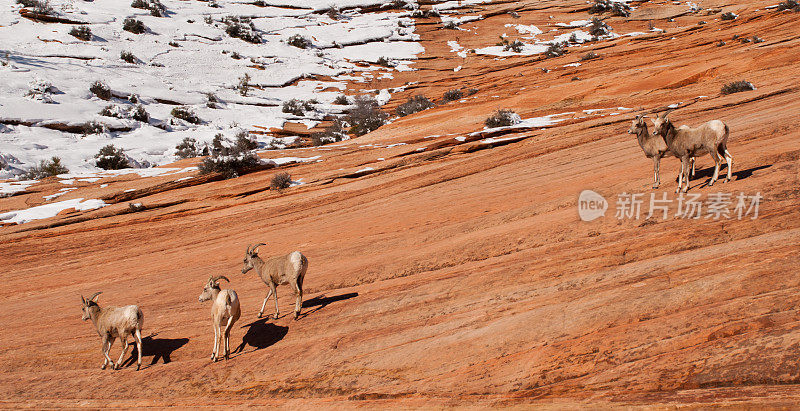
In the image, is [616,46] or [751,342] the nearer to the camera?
[751,342]

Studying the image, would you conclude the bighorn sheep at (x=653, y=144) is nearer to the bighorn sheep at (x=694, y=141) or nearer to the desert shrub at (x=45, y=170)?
the bighorn sheep at (x=694, y=141)

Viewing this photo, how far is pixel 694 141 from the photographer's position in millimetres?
8828

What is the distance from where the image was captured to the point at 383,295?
26.8 feet

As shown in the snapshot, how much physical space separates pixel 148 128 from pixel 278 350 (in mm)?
28883

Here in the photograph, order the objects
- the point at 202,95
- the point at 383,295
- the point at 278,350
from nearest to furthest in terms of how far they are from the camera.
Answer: the point at 278,350 < the point at 383,295 < the point at 202,95

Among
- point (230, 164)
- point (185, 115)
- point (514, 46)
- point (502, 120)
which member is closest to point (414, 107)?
point (502, 120)

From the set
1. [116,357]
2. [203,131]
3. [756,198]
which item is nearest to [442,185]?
[756,198]

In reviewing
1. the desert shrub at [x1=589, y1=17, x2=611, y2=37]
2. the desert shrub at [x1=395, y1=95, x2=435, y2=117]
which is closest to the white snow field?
the desert shrub at [x1=395, y1=95, x2=435, y2=117]

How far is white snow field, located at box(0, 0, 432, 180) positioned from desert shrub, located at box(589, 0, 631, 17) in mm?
21888

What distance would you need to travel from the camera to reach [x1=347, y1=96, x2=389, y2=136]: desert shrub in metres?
31.1

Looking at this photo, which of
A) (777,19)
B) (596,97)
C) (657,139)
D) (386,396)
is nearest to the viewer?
(386,396)

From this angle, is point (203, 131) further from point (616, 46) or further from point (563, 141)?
point (616, 46)

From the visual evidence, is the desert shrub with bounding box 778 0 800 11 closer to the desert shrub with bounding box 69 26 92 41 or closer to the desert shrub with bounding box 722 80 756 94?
the desert shrub with bounding box 722 80 756 94

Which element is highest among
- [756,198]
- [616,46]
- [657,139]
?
[616,46]
